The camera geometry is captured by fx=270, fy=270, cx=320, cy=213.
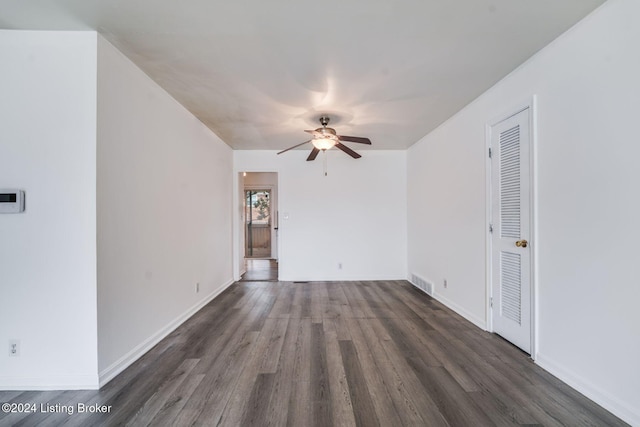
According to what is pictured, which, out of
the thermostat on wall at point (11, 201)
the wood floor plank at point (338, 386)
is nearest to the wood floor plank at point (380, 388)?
the wood floor plank at point (338, 386)

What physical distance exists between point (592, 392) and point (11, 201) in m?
4.07

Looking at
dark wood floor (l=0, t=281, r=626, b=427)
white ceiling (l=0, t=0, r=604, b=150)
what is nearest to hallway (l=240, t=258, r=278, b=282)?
dark wood floor (l=0, t=281, r=626, b=427)

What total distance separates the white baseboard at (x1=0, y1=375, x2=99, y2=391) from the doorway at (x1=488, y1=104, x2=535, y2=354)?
134 inches

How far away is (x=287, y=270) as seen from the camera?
5148 millimetres

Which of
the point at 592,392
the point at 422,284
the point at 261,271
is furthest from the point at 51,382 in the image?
the point at 422,284

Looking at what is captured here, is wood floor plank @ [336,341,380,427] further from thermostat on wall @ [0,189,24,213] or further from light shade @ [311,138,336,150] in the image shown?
thermostat on wall @ [0,189,24,213]

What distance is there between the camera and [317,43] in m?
1.99

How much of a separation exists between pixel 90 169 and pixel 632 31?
351cm

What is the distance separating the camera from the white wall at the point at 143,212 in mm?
1990

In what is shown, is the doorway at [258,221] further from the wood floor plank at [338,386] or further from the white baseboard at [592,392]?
the white baseboard at [592,392]

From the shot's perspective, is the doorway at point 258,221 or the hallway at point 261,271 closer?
the hallway at point 261,271

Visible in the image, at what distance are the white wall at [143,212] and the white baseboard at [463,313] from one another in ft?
10.8

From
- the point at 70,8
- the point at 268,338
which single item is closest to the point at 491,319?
the point at 268,338

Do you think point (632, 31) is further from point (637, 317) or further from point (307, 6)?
point (307, 6)
